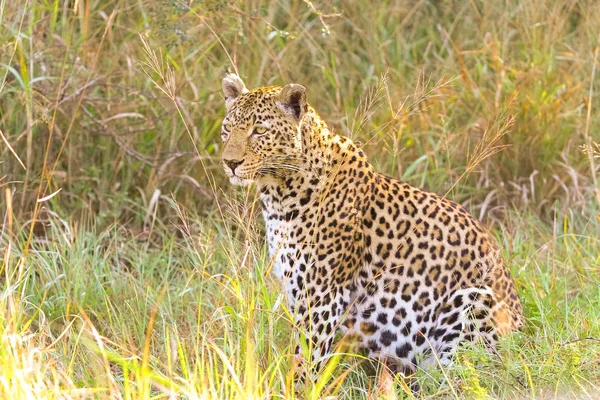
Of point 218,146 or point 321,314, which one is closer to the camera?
point 321,314

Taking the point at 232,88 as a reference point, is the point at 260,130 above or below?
below

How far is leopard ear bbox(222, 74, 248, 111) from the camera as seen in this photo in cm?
561

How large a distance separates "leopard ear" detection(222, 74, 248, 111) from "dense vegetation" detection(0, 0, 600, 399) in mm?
118

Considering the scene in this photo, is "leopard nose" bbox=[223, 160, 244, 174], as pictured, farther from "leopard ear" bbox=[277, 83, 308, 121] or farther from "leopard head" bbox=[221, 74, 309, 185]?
"leopard ear" bbox=[277, 83, 308, 121]

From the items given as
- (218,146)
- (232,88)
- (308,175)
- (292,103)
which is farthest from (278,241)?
(218,146)

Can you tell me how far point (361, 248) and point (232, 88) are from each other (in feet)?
3.59

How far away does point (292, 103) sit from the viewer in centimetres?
533

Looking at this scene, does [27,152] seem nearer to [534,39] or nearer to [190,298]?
[190,298]

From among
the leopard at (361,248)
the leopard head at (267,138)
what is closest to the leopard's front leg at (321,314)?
the leopard at (361,248)

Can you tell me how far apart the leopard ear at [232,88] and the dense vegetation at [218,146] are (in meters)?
0.12

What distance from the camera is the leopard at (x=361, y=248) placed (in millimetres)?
5324

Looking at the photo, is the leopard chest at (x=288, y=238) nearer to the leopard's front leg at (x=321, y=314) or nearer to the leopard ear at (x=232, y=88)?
the leopard's front leg at (x=321, y=314)

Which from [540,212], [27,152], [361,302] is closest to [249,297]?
[361,302]

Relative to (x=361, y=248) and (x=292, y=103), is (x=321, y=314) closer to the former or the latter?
(x=361, y=248)
